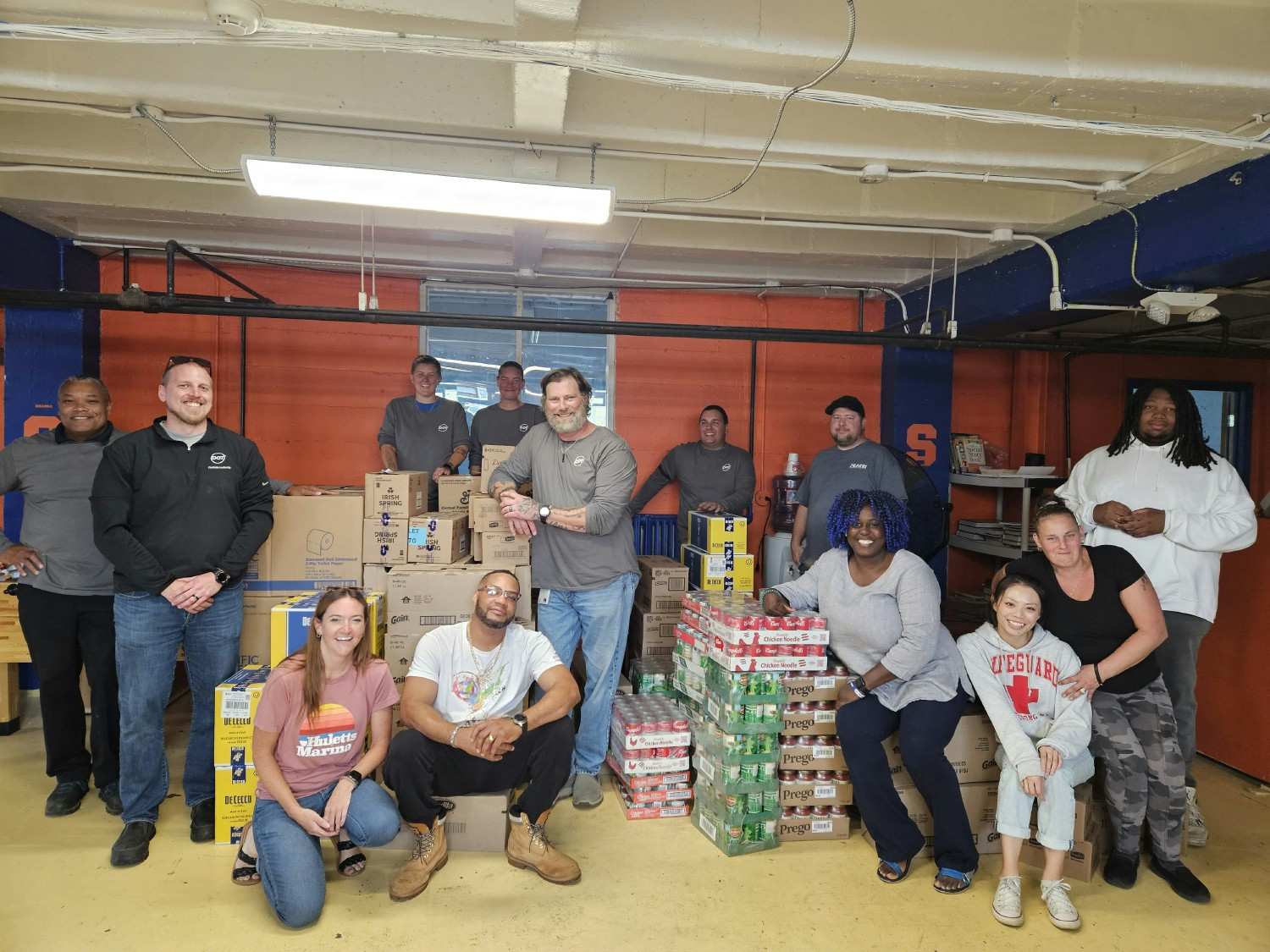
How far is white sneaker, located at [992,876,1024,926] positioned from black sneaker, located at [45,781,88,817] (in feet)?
11.7

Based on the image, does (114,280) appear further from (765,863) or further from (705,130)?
(765,863)

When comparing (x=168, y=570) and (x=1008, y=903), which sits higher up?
(x=168, y=570)

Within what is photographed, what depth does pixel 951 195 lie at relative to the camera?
3916mm

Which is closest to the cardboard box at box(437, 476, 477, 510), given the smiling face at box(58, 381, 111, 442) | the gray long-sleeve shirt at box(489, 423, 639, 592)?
the gray long-sleeve shirt at box(489, 423, 639, 592)

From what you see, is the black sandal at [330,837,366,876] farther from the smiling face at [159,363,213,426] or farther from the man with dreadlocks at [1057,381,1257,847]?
the man with dreadlocks at [1057,381,1257,847]

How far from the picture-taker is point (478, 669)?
286cm

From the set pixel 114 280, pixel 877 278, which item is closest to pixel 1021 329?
pixel 877 278

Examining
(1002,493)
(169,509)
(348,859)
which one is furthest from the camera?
(1002,493)

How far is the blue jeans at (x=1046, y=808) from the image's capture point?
2604mm

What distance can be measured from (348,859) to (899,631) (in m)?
2.18

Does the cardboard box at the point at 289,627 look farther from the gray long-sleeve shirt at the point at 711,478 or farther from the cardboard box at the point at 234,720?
the gray long-sleeve shirt at the point at 711,478

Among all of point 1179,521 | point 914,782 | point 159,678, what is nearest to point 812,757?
point 914,782

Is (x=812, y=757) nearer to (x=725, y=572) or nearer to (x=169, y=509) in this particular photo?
(x=725, y=572)

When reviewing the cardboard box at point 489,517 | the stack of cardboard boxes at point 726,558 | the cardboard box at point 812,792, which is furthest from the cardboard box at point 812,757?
the cardboard box at point 489,517
